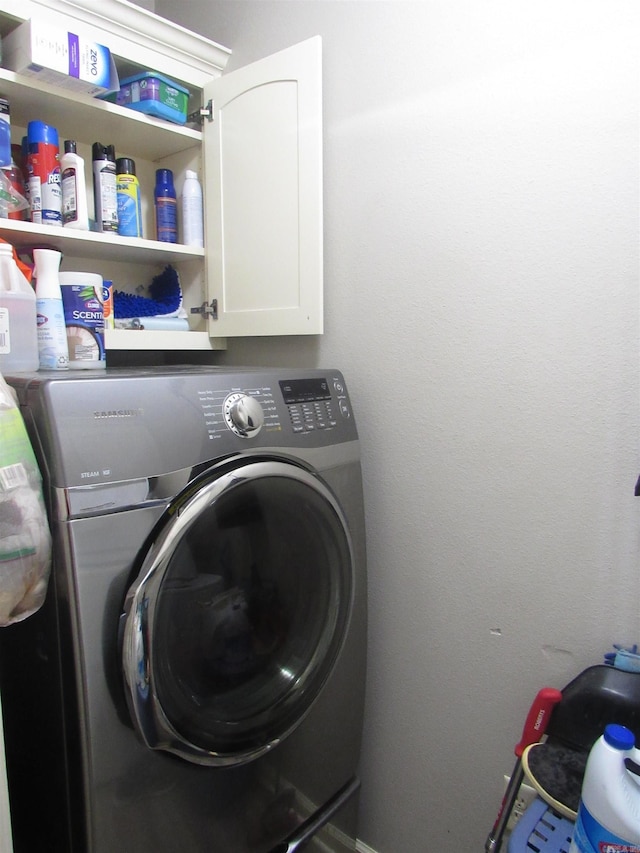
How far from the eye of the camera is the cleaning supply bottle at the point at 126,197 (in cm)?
154

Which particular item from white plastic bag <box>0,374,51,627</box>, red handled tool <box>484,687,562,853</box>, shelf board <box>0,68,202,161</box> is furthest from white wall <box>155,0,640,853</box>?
white plastic bag <box>0,374,51,627</box>

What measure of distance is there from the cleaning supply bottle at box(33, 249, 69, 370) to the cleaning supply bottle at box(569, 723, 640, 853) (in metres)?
1.25

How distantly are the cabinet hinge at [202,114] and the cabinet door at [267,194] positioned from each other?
1 centimetres

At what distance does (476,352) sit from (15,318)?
3.20 feet

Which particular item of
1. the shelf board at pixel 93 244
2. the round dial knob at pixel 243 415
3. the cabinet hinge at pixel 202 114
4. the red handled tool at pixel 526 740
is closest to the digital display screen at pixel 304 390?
the round dial knob at pixel 243 415

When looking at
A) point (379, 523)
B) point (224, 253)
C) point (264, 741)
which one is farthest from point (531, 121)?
point (264, 741)

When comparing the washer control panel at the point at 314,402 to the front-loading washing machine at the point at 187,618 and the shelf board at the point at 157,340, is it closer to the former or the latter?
the front-loading washing machine at the point at 187,618

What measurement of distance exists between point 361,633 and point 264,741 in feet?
1.15

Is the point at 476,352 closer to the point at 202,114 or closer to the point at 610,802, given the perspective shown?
the point at 610,802

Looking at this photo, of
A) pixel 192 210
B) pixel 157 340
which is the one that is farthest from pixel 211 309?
pixel 192 210

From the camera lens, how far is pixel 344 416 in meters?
1.31

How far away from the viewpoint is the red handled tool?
106cm

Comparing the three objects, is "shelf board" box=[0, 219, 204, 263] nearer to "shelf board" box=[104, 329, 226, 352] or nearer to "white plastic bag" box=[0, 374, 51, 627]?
"shelf board" box=[104, 329, 226, 352]

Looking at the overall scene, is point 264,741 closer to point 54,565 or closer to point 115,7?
point 54,565
